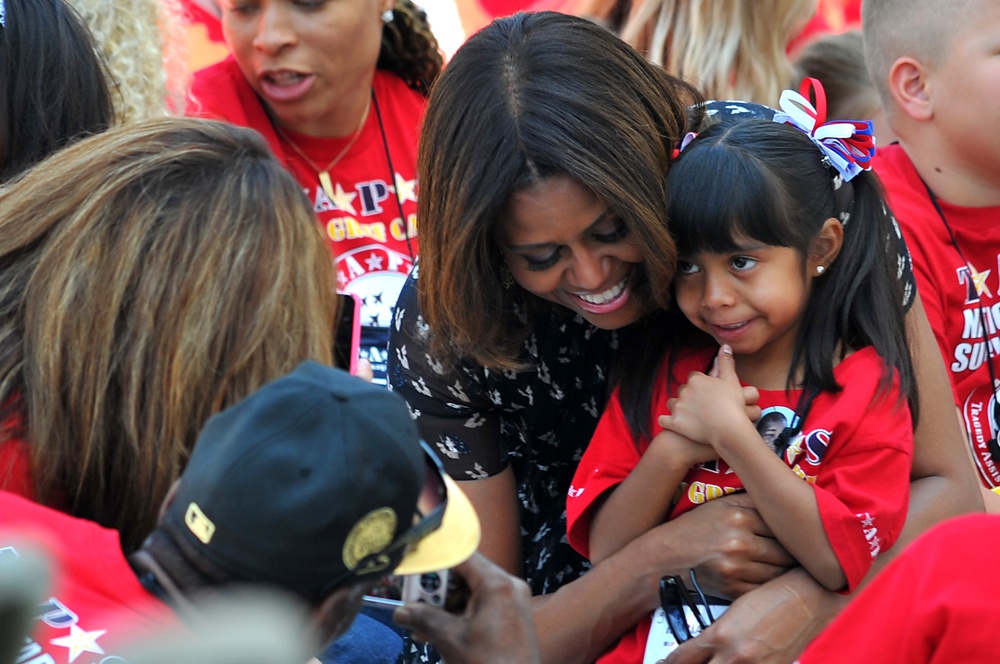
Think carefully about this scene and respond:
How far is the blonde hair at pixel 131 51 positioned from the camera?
2.56 meters

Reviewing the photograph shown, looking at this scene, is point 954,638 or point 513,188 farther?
point 513,188

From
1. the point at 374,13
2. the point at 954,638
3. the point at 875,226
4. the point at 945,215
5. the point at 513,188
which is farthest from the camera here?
the point at 374,13

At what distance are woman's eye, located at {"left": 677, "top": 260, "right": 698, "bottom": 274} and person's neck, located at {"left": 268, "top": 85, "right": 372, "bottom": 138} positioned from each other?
4.52 feet

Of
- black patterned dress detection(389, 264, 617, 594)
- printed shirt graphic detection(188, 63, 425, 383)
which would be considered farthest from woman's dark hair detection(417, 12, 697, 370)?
printed shirt graphic detection(188, 63, 425, 383)

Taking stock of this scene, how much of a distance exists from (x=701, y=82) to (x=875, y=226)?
4.13 feet

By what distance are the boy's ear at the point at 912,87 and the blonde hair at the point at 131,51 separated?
1.62 metres

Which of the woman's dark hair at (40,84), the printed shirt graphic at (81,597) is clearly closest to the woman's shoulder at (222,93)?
the woman's dark hair at (40,84)

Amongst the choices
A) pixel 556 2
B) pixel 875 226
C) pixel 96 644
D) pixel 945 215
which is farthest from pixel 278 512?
pixel 556 2

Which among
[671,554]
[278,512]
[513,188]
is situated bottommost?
[671,554]

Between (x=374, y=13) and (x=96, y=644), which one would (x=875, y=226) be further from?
(x=374, y=13)

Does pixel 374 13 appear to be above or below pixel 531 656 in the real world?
above

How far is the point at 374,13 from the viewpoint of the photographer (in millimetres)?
3012

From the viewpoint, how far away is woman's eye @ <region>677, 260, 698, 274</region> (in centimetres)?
186

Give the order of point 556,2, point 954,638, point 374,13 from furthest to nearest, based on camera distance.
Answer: point 556,2
point 374,13
point 954,638
